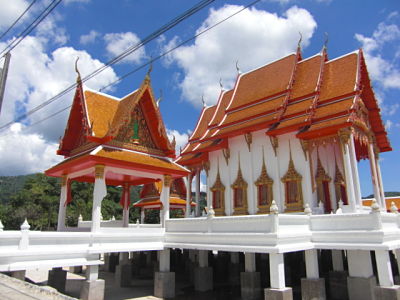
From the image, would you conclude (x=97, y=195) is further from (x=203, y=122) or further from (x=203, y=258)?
(x=203, y=122)

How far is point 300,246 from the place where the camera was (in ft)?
31.4

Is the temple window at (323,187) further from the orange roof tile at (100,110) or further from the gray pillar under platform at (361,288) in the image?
the orange roof tile at (100,110)

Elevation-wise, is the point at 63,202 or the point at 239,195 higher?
the point at 239,195

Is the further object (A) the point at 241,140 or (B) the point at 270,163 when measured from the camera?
(A) the point at 241,140

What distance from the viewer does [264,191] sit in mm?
16109

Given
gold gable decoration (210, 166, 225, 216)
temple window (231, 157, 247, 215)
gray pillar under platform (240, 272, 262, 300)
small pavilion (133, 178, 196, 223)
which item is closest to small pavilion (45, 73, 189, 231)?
gray pillar under platform (240, 272, 262, 300)

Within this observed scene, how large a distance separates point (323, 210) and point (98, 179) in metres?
8.81

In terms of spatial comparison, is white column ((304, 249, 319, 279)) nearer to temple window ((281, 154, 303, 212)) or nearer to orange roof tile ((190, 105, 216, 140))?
temple window ((281, 154, 303, 212))

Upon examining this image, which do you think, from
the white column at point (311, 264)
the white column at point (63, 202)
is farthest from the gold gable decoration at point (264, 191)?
the white column at point (63, 202)

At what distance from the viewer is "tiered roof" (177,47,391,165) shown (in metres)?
14.4

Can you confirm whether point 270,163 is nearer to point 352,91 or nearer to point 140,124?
point 352,91

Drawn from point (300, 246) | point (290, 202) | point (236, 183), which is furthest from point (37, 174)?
point (300, 246)

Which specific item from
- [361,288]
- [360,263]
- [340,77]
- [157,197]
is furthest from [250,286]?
[157,197]

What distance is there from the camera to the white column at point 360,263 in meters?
9.99
